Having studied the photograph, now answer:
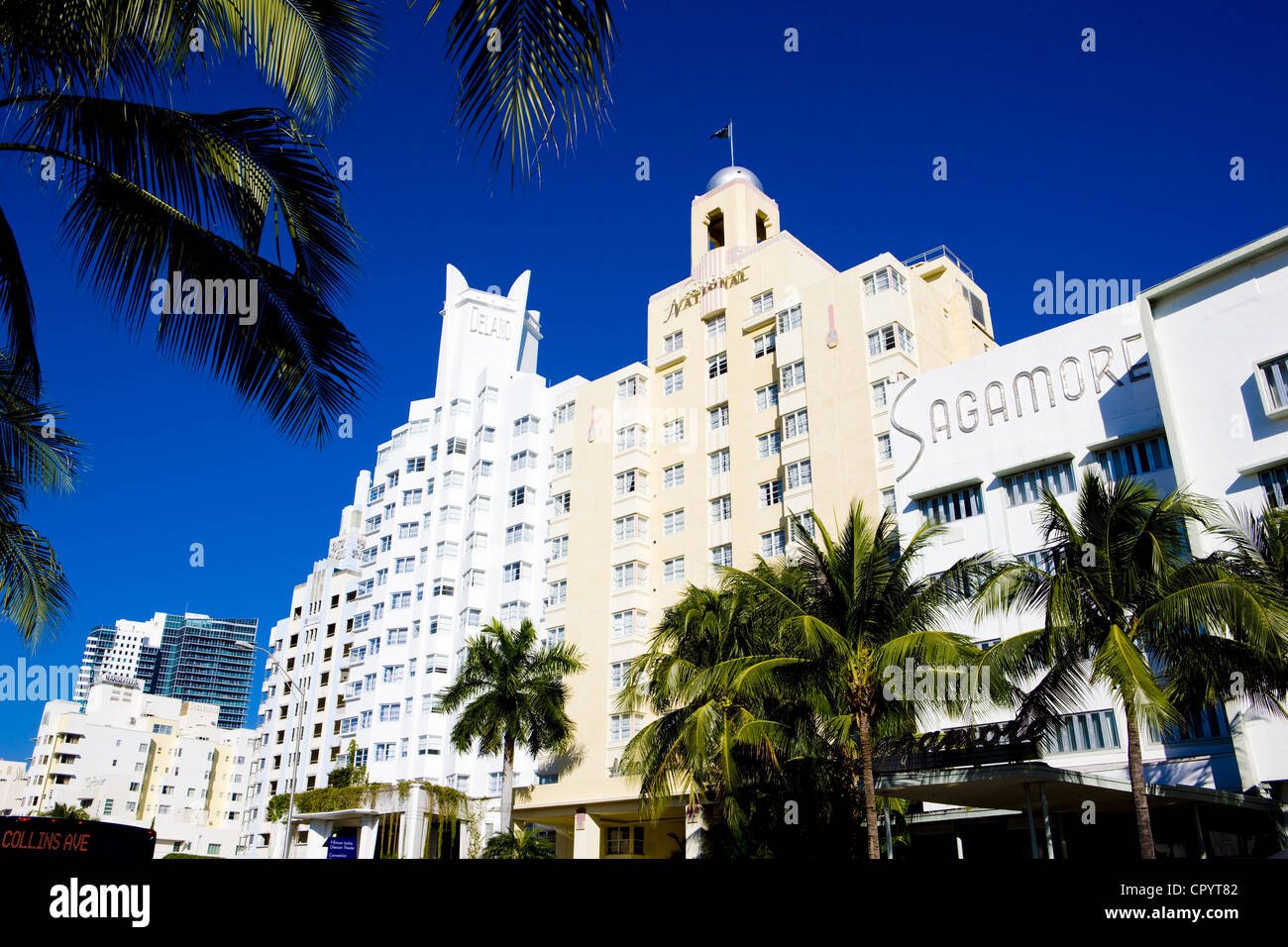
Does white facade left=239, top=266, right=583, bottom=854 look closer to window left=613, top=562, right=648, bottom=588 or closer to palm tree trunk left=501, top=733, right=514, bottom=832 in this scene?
window left=613, top=562, right=648, bottom=588

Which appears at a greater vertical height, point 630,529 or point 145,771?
point 630,529

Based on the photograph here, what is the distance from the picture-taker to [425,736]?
60.3 meters

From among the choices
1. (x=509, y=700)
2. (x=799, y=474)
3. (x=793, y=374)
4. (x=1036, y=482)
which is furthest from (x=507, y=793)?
(x=1036, y=482)

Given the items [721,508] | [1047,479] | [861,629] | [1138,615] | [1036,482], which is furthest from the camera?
[721,508]

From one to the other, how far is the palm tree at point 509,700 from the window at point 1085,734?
2040 cm

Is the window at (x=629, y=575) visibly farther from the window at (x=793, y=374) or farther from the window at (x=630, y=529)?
the window at (x=793, y=374)

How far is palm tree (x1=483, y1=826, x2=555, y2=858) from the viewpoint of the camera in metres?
43.9

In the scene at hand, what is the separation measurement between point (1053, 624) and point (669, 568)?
30.8 m

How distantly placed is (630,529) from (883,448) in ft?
51.1

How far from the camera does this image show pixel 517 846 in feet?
148

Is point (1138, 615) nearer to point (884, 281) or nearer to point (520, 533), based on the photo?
point (884, 281)

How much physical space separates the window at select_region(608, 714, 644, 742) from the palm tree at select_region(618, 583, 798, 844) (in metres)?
10.8

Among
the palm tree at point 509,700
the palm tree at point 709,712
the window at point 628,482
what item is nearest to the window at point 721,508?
the window at point 628,482
